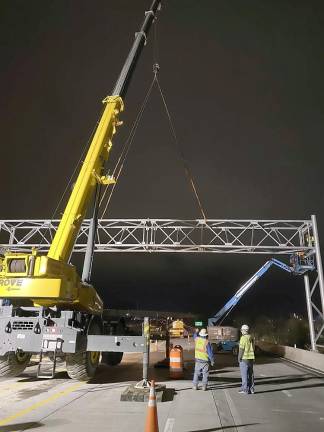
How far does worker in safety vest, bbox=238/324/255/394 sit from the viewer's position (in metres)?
10.4

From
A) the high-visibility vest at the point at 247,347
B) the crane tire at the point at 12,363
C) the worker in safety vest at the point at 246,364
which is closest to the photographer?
the worker in safety vest at the point at 246,364

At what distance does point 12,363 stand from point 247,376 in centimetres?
660

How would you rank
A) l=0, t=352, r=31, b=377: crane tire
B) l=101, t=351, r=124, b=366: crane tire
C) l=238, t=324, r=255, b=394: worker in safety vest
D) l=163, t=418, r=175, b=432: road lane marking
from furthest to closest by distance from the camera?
l=101, t=351, r=124, b=366: crane tire → l=0, t=352, r=31, b=377: crane tire → l=238, t=324, r=255, b=394: worker in safety vest → l=163, t=418, r=175, b=432: road lane marking

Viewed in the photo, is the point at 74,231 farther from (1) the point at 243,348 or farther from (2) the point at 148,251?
(2) the point at 148,251

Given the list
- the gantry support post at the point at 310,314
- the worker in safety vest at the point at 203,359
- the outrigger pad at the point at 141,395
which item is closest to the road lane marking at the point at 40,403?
the outrigger pad at the point at 141,395

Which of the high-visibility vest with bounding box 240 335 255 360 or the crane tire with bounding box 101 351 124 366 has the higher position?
the high-visibility vest with bounding box 240 335 255 360

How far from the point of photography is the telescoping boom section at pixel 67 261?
10.3m

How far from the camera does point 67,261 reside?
11.5 metres

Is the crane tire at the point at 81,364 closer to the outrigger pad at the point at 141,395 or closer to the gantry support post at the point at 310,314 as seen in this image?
the outrigger pad at the point at 141,395

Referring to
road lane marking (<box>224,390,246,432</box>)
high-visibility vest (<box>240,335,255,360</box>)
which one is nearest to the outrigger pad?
road lane marking (<box>224,390,246,432</box>)

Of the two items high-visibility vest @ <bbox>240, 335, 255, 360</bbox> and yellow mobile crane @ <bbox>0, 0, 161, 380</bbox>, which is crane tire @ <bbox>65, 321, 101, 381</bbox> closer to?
yellow mobile crane @ <bbox>0, 0, 161, 380</bbox>

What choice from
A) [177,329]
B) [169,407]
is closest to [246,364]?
[169,407]

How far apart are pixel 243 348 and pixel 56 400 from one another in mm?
4959

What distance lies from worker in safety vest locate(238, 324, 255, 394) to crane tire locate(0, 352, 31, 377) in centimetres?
627
